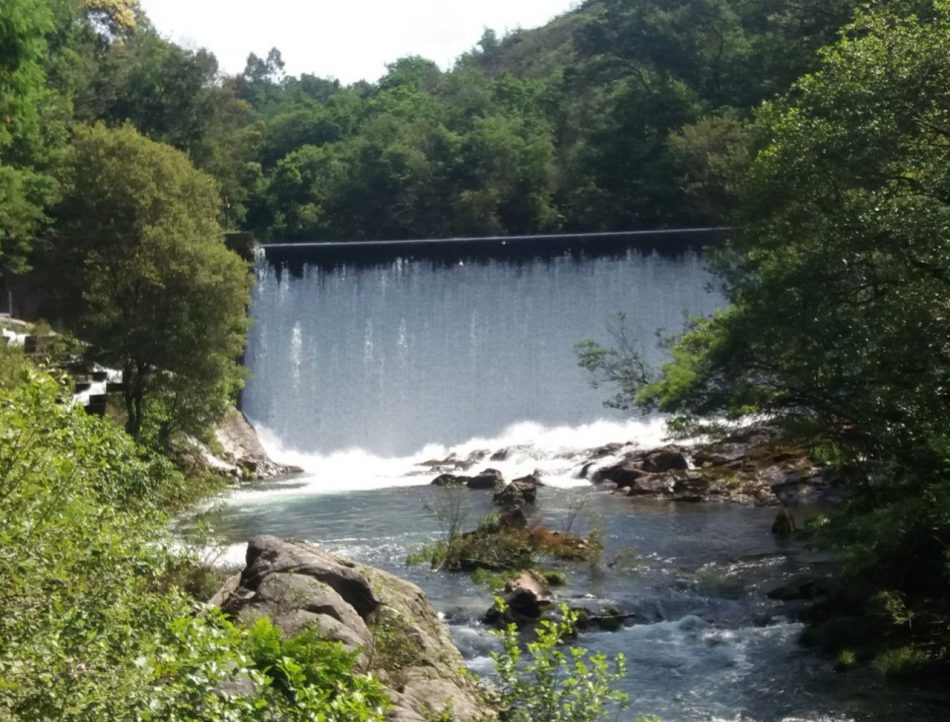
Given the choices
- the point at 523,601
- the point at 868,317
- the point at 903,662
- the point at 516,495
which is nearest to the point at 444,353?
the point at 516,495

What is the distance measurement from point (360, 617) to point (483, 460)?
17746 millimetres

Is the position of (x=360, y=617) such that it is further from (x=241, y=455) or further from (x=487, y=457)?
(x=487, y=457)

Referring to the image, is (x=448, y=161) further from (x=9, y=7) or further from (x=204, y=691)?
(x=204, y=691)

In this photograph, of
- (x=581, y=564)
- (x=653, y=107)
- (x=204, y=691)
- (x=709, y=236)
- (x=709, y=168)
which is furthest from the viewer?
(x=653, y=107)

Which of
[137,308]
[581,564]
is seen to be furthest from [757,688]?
[137,308]

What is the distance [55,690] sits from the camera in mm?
5391

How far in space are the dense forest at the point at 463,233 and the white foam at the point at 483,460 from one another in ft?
7.13

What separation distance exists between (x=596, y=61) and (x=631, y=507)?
31563 mm

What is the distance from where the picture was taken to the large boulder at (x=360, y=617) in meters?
9.66

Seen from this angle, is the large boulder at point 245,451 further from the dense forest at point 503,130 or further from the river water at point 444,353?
the dense forest at point 503,130

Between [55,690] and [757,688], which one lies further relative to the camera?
[757,688]

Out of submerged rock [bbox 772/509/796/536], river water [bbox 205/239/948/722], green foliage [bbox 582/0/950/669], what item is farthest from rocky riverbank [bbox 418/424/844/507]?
green foliage [bbox 582/0/950/669]

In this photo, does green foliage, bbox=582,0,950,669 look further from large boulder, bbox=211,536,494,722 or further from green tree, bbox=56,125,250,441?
green tree, bbox=56,125,250,441

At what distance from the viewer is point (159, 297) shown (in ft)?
75.7
